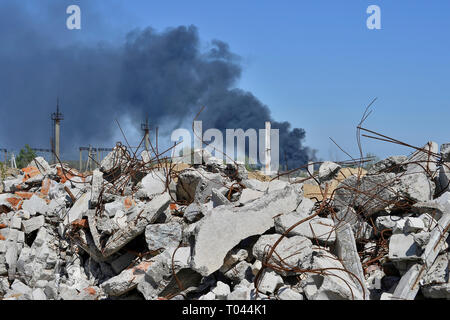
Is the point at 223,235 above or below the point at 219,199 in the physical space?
below

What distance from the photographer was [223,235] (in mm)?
5125

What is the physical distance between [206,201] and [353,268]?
2750 millimetres

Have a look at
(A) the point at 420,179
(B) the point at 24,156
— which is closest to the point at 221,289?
(A) the point at 420,179

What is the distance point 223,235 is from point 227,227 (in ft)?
0.35

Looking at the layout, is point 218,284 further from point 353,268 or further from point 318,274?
point 353,268

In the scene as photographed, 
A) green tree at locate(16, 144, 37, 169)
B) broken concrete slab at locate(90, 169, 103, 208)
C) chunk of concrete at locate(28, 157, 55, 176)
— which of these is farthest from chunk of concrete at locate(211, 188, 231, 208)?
green tree at locate(16, 144, 37, 169)

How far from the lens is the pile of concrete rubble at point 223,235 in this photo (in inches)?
192

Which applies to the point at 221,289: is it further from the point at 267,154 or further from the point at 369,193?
the point at 267,154

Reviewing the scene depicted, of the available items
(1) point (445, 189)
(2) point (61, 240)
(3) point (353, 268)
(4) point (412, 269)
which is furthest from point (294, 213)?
(2) point (61, 240)

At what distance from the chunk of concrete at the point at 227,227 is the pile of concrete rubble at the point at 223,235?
1cm

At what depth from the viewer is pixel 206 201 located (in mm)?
7012

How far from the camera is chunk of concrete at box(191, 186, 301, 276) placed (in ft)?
16.5

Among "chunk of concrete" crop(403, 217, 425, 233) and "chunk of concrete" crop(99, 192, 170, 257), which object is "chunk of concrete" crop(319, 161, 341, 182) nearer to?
"chunk of concrete" crop(403, 217, 425, 233)
